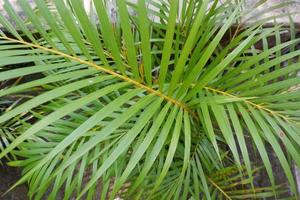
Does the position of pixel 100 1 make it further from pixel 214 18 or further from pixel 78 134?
pixel 214 18

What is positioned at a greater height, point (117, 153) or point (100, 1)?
point (100, 1)

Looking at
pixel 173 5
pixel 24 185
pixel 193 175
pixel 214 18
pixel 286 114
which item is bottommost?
pixel 24 185

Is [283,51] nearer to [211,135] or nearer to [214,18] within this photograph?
[214,18]

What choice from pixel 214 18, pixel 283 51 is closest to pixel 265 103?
pixel 214 18

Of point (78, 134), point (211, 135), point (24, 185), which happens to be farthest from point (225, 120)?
point (24, 185)

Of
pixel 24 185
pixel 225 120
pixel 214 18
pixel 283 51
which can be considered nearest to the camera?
pixel 225 120

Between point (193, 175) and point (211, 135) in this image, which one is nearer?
point (211, 135)

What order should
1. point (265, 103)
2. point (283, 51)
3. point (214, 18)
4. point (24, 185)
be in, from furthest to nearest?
1. point (24, 185)
2. point (283, 51)
3. point (214, 18)
4. point (265, 103)

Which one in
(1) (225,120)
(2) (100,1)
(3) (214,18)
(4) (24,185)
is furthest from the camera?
(4) (24,185)

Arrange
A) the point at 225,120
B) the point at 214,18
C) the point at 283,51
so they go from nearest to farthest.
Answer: the point at 225,120 → the point at 214,18 → the point at 283,51
